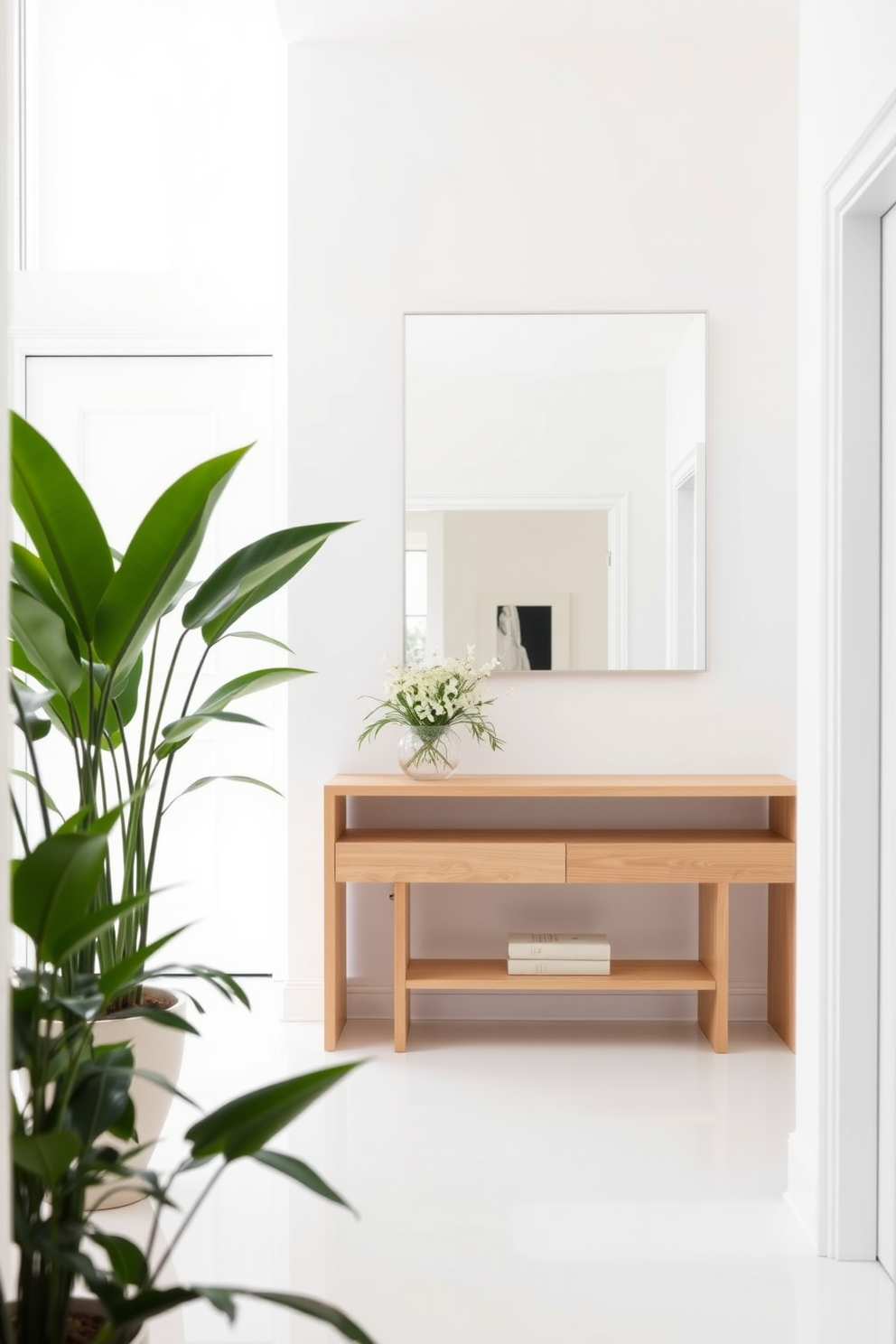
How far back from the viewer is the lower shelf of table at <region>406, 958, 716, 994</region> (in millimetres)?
2967

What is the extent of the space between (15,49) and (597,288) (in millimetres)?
2019

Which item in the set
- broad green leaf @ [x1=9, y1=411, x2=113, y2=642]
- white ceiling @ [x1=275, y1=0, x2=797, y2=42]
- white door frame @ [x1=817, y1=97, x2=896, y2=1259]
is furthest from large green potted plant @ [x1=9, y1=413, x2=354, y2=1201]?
white ceiling @ [x1=275, y1=0, x2=797, y2=42]

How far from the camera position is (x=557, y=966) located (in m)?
3.01

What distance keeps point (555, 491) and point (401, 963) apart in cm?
143

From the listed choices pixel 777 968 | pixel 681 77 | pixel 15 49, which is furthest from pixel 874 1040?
pixel 15 49

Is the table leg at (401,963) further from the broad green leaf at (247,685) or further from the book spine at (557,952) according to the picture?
the broad green leaf at (247,685)

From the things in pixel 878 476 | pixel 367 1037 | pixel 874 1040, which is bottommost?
pixel 367 1037

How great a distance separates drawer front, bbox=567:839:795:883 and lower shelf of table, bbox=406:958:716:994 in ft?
0.91

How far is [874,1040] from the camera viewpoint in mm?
1901

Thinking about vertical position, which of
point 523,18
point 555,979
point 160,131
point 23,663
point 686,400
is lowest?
point 555,979

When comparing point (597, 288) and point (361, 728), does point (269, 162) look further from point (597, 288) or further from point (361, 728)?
point (361, 728)

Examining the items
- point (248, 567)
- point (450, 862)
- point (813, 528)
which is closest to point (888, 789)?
point (813, 528)

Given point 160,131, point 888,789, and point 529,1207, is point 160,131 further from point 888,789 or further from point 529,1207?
point 529,1207

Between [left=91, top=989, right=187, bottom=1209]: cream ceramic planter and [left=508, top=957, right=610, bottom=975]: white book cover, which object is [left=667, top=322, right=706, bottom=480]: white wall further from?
[left=91, top=989, right=187, bottom=1209]: cream ceramic planter
